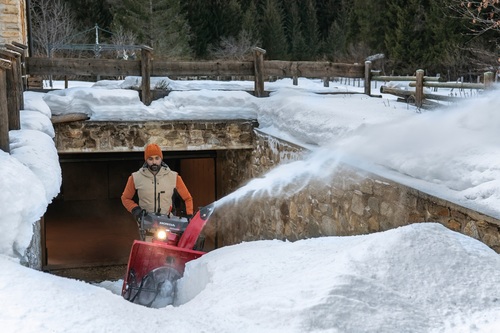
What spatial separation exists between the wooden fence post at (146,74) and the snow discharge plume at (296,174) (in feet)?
8.19

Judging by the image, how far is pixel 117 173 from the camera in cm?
1758

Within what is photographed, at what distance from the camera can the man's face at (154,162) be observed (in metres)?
5.88

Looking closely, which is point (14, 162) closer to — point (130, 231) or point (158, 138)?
point (158, 138)

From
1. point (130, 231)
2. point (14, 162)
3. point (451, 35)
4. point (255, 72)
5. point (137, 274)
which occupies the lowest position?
point (130, 231)

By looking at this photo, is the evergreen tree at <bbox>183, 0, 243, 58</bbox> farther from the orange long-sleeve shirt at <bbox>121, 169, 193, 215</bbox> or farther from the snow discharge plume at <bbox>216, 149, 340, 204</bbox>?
the orange long-sleeve shirt at <bbox>121, 169, 193, 215</bbox>

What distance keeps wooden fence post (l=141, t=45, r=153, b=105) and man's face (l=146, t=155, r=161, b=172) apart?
180 inches

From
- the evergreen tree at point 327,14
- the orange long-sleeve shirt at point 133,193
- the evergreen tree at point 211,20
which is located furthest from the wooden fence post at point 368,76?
the evergreen tree at point 327,14

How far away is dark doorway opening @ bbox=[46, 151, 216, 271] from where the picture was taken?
1216cm

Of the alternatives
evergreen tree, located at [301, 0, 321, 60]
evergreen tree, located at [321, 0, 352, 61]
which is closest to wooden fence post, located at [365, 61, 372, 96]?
evergreen tree, located at [321, 0, 352, 61]

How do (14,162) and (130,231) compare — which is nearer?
(14,162)

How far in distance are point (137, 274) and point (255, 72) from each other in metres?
6.70

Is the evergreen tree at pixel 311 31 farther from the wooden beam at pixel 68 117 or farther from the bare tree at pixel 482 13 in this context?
the wooden beam at pixel 68 117

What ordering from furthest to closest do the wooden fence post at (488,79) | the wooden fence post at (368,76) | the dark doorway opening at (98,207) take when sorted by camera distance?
the dark doorway opening at (98,207), the wooden fence post at (368,76), the wooden fence post at (488,79)

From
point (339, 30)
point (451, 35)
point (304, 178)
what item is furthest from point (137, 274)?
point (339, 30)
